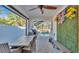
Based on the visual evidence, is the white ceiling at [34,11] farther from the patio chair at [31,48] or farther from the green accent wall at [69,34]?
the patio chair at [31,48]

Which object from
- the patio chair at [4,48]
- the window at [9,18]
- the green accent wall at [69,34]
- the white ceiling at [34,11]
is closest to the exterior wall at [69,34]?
the green accent wall at [69,34]

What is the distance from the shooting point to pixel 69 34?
226 cm

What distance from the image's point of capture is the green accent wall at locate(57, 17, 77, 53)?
2.22 metres

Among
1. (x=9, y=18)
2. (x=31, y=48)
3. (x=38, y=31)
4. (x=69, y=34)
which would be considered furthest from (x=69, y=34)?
(x=9, y=18)

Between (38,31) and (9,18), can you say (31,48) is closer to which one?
(38,31)

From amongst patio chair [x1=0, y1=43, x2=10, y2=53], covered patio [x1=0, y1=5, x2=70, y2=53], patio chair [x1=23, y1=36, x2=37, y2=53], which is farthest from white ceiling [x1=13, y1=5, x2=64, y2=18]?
patio chair [x1=0, y1=43, x2=10, y2=53]

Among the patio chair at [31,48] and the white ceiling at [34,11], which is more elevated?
the white ceiling at [34,11]

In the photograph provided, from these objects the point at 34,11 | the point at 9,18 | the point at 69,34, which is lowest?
the point at 69,34

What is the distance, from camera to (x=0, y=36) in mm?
2236

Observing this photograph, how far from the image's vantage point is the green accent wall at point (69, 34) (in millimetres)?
2217
